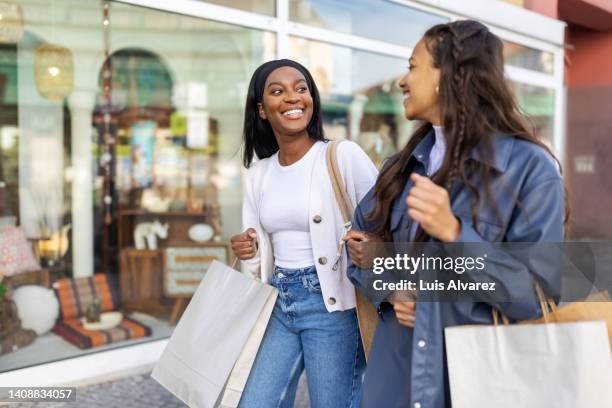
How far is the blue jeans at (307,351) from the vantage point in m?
2.20

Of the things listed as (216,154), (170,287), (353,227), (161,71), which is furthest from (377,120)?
(353,227)

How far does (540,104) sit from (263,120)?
7.35m

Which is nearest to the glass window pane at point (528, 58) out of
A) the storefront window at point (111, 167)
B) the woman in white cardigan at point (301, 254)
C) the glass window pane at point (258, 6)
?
the storefront window at point (111, 167)

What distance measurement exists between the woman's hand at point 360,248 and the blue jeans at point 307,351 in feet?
1.26

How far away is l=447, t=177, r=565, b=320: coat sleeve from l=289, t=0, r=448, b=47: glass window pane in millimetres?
4582

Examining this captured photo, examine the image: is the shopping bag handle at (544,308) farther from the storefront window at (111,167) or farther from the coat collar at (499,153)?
the storefront window at (111,167)

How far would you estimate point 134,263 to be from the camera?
6020mm

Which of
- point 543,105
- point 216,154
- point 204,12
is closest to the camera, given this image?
point 204,12

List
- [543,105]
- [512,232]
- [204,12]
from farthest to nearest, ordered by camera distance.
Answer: [543,105] → [204,12] → [512,232]

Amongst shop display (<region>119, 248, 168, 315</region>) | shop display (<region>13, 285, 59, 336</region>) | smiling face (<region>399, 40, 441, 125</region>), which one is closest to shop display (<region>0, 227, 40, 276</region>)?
shop display (<region>13, 285, 59, 336</region>)

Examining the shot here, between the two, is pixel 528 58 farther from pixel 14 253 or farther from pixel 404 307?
pixel 404 307

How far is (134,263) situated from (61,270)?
661 millimetres

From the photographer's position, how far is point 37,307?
506cm

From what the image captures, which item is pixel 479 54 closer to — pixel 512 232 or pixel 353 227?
pixel 512 232
